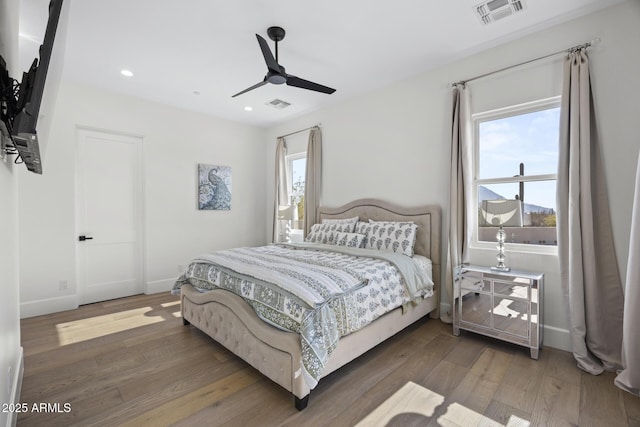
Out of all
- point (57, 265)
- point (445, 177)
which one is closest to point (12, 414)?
point (57, 265)

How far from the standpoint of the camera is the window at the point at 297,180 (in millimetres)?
5301

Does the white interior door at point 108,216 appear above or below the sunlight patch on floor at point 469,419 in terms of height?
above

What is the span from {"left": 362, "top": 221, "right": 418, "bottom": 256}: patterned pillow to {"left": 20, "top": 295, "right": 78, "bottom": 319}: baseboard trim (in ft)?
12.4

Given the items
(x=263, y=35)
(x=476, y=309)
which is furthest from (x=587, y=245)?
(x=263, y=35)

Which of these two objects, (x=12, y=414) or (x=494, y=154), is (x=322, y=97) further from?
(x=12, y=414)

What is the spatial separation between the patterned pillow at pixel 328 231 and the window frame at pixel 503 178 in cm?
145

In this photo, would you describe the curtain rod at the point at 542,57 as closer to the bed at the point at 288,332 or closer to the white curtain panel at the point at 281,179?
the bed at the point at 288,332

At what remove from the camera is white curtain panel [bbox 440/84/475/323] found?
10.2 feet

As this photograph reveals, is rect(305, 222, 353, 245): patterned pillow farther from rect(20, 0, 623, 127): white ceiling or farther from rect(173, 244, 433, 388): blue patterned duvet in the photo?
rect(20, 0, 623, 127): white ceiling

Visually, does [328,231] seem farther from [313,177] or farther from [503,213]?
[503,213]

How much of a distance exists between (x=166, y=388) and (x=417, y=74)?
4013 mm

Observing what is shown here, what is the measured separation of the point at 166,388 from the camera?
82.6 inches

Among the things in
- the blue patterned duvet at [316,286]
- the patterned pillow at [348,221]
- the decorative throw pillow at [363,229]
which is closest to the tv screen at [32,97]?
the blue patterned duvet at [316,286]

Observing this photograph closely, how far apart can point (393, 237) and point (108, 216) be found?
3907 mm
